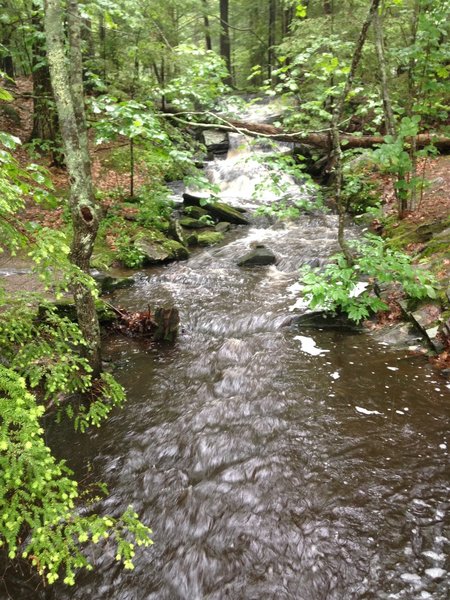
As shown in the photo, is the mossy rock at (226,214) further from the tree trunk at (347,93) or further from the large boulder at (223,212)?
the tree trunk at (347,93)

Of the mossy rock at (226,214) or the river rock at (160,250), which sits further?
the mossy rock at (226,214)

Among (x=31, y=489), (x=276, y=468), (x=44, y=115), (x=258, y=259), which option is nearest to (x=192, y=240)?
(x=258, y=259)

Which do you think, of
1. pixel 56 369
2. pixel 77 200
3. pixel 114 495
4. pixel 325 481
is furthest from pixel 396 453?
pixel 77 200

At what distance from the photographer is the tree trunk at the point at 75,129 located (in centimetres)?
394

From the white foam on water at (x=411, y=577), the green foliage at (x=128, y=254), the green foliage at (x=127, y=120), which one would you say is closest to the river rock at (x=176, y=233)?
the green foliage at (x=128, y=254)

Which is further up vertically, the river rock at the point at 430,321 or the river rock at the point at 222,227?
the river rock at the point at 222,227

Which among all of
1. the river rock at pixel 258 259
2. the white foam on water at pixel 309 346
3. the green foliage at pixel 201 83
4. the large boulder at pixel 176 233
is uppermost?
the green foliage at pixel 201 83

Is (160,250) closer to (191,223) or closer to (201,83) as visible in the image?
(191,223)

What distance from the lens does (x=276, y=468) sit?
4.21 metres

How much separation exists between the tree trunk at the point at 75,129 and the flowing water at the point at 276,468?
1749 mm

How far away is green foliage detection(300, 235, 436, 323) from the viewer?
19.6ft

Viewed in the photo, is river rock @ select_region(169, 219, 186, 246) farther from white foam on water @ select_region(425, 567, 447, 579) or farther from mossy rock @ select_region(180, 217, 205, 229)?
white foam on water @ select_region(425, 567, 447, 579)

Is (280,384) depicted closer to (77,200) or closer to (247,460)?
(247,460)

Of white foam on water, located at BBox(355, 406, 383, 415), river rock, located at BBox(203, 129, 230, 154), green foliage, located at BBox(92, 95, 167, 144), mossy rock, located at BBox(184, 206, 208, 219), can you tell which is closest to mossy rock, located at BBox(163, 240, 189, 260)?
mossy rock, located at BBox(184, 206, 208, 219)
